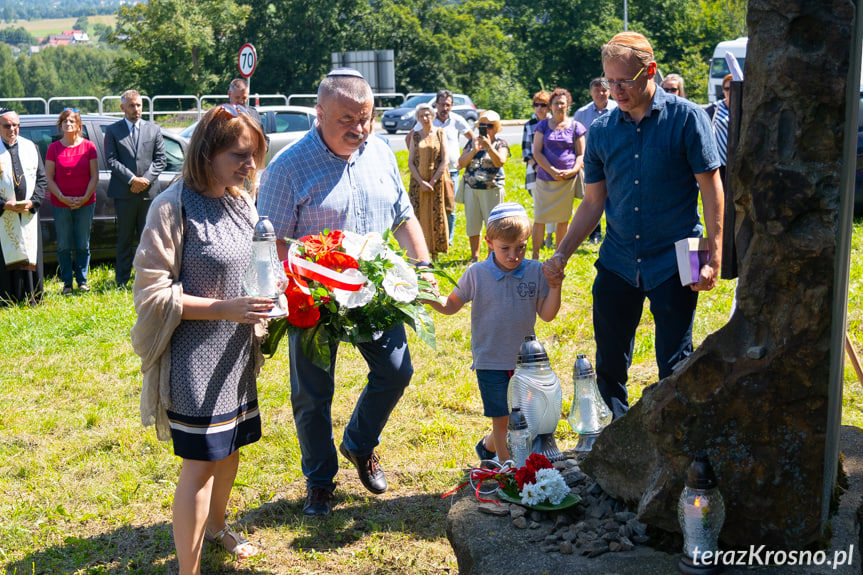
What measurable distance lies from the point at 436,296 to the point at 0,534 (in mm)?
2552

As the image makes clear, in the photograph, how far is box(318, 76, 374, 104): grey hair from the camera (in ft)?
13.4

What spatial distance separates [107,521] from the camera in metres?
4.74

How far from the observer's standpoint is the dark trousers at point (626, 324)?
4211 millimetres

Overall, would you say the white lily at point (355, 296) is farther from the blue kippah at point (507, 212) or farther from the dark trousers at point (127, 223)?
the dark trousers at point (127, 223)

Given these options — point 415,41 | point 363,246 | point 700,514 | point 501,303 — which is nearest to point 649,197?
point 501,303

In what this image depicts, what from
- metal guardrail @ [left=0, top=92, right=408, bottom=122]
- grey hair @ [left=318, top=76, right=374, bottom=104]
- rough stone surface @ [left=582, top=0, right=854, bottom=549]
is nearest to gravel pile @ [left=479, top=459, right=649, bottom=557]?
rough stone surface @ [left=582, top=0, right=854, bottom=549]

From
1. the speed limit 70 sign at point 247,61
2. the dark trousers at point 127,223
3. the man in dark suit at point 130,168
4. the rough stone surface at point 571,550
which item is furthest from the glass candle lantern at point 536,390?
the speed limit 70 sign at point 247,61

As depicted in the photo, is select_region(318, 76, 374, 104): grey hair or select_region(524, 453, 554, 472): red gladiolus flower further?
select_region(318, 76, 374, 104): grey hair

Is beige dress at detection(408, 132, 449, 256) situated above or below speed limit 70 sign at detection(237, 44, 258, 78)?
below

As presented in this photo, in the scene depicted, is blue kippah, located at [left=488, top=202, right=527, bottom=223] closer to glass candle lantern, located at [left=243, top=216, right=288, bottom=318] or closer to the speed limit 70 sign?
glass candle lantern, located at [left=243, top=216, right=288, bottom=318]

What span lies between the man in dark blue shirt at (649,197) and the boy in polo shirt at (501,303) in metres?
0.19

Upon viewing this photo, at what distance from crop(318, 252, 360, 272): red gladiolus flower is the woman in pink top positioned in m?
6.54

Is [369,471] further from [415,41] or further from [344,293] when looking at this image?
[415,41]

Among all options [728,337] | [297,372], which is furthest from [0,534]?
[728,337]
